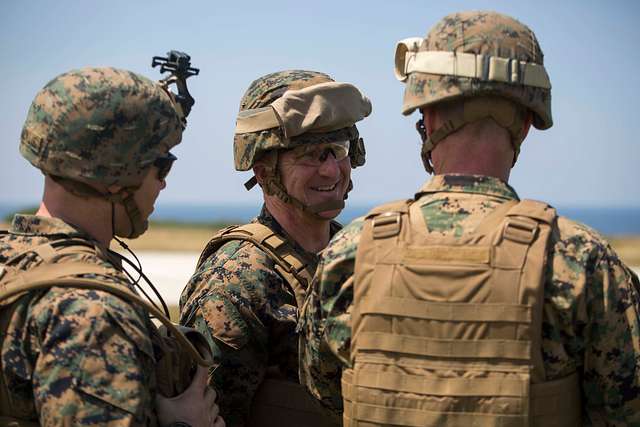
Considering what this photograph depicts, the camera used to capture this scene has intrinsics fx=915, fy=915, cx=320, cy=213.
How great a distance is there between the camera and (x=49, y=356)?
324 cm

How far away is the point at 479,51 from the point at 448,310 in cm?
109

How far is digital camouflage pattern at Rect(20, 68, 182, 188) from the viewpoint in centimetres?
365

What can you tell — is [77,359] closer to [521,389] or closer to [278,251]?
[521,389]

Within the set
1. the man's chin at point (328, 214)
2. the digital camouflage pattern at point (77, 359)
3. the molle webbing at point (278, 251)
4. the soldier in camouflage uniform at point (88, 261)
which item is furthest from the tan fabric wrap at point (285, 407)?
the digital camouflage pattern at point (77, 359)

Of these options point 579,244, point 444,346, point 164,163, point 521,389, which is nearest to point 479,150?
point 579,244

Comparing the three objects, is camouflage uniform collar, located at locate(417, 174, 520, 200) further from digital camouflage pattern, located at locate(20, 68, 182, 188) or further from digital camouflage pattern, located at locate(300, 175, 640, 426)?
digital camouflage pattern, located at locate(20, 68, 182, 188)

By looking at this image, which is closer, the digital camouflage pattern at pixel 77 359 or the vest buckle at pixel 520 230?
the digital camouflage pattern at pixel 77 359

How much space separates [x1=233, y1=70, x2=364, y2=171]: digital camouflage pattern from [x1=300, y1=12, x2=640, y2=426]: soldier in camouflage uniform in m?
1.43

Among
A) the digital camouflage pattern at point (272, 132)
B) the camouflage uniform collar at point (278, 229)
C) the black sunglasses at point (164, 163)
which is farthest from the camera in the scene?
the digital camouflage pattern at point (272, 132)

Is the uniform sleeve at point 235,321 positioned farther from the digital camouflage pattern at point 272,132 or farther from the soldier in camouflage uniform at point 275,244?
the digital camouflage pattern at point 272,132

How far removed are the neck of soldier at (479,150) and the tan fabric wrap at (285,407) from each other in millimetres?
1580

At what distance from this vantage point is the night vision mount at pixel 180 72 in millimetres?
4363

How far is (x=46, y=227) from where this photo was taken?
3.66 metres

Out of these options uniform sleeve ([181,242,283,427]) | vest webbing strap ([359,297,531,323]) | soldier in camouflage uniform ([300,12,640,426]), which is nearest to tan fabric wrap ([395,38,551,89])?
soldier in camouflage uniform ([300,12,640,426])
